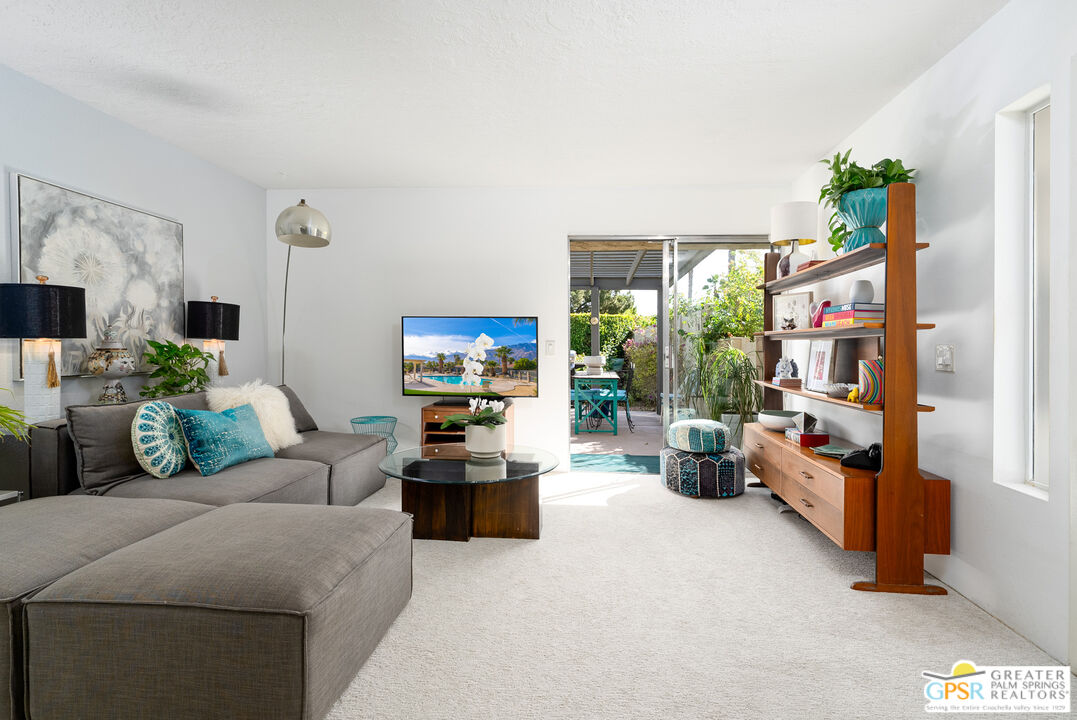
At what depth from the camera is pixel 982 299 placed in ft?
7.57

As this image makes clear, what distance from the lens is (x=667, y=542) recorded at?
310 centimetres

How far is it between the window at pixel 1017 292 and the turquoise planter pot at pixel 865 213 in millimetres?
450

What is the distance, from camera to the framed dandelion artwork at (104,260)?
2.89 metres

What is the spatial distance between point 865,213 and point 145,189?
4207 millimetres

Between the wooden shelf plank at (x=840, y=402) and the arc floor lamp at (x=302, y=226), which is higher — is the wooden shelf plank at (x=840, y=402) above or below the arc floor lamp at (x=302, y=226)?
below

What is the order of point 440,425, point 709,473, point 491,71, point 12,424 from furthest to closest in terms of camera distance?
point 440,425
point 709,473
point 491,71
point 12,424

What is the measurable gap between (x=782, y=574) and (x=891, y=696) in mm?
946

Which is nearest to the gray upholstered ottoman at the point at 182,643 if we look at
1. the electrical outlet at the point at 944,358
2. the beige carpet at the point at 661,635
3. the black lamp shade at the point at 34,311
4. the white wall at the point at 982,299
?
the beige carpet at the point at 661,635

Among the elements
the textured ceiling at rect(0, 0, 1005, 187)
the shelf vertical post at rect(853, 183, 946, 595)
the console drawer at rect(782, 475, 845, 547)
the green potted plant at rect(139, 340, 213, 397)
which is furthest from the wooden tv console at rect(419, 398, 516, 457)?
the shelf vertical post at rect(853, 183, 946, 595)

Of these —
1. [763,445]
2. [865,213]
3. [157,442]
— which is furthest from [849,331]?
[157,442]

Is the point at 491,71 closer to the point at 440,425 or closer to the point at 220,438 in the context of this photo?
the point at 220,438

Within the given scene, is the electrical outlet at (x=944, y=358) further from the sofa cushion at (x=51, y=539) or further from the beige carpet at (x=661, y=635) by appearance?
the sofa cushion at (x=51, y=539)

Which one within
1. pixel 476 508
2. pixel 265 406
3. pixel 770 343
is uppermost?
pixel 770 343

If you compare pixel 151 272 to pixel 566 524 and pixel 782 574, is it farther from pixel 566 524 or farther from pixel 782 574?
pixel 782 574
